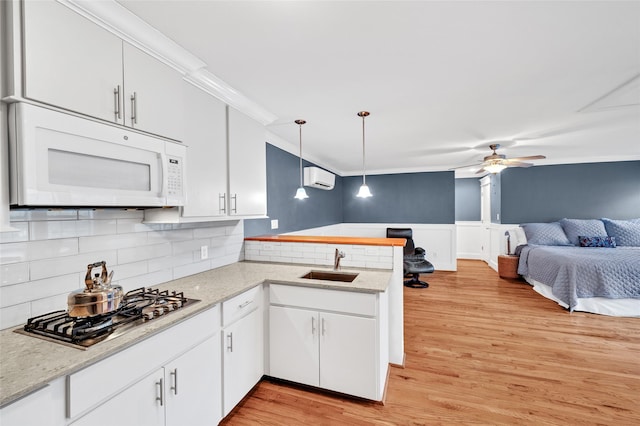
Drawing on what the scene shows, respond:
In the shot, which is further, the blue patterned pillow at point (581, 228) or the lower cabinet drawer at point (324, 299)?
the blue patterned pillow at point (581, 228)

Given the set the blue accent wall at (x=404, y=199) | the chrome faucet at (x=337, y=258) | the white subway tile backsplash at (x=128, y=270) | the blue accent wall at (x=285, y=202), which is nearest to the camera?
the white subway tile backsplash at (x=128, y=270)

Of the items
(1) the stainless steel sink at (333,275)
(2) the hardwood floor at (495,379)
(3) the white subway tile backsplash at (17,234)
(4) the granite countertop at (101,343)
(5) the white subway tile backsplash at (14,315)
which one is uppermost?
(3) the white subway tile backsplash at (17,234)

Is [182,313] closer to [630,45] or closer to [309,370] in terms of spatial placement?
[309,370]

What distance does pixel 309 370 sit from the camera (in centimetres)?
216

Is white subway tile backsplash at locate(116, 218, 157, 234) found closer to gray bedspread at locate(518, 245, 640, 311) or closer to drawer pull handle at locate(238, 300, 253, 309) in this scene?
drawer pull handle at locate(238, 300, 253, 309)

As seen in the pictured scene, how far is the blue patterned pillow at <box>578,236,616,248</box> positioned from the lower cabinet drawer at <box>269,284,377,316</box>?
514 cm

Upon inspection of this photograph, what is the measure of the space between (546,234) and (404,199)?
2730 millimetres

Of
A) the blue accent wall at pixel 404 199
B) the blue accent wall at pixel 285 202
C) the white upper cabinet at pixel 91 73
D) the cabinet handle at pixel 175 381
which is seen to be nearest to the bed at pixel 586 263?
the blue accent wall at pixel 404 199

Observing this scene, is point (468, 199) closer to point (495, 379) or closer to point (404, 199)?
point (404, 199)

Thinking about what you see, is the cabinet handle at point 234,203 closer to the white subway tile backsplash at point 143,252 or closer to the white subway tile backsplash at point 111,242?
the white subway tile backsplash at point 143,252

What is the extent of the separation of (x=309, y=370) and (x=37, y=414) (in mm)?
1581

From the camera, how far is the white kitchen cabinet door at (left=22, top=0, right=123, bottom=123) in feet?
3.70

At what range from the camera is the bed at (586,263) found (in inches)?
144

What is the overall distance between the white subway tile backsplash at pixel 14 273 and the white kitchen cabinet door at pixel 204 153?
0.78 m
